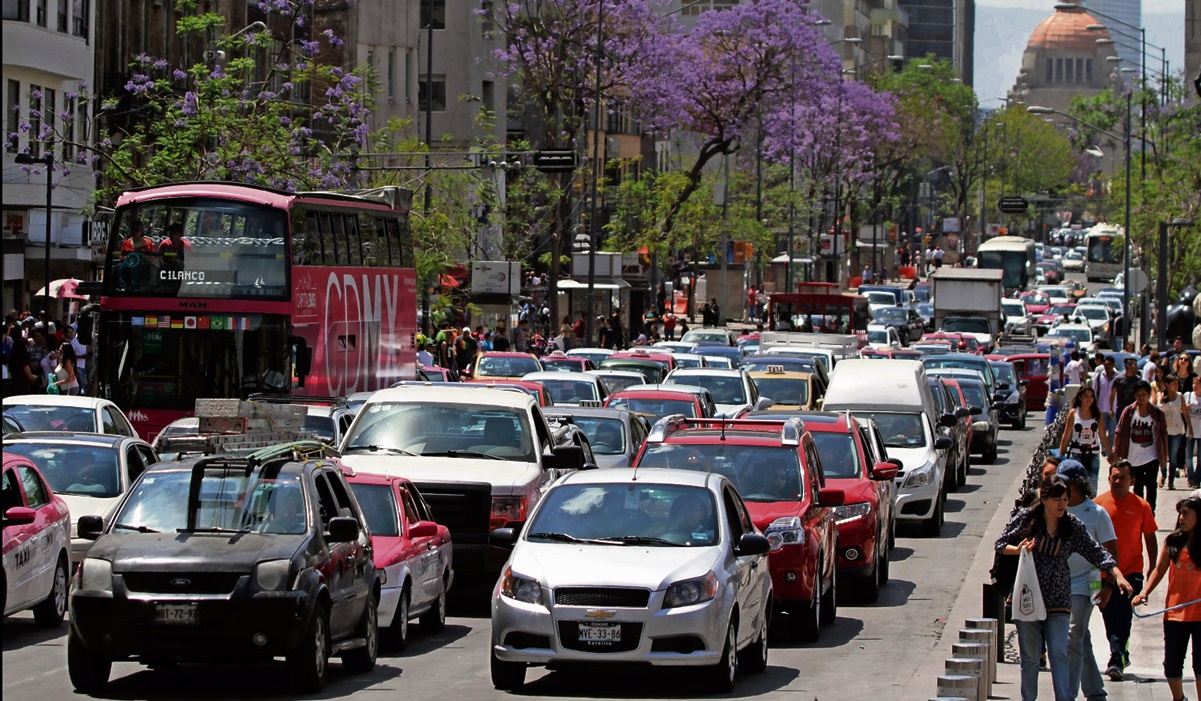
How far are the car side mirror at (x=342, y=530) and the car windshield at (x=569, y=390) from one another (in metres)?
15.8

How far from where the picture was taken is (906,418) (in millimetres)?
26312

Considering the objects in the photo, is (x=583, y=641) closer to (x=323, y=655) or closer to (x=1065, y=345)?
(x=323, y=655)

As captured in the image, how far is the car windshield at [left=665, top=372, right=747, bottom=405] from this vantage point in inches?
1226

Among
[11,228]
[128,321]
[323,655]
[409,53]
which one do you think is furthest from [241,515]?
[409,53]

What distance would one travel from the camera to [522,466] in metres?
18.2

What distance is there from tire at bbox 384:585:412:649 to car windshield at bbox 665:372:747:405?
16001mm

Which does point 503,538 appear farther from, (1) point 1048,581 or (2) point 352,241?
(2) point 352,241

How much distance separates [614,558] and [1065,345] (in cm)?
5317

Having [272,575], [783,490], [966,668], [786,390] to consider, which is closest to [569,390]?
[786,390]

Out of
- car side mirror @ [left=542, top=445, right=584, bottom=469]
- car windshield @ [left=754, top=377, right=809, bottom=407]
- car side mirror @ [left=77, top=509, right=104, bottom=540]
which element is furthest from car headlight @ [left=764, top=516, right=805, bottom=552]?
car windshield @ [left=754, top=377, right=809, bottom=407]

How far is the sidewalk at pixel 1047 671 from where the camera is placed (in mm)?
13477

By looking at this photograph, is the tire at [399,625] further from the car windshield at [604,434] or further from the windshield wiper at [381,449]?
the car windshield at [604,434]

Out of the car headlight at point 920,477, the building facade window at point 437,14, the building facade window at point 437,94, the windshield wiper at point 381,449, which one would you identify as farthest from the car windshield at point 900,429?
the building facade window at point 437,14

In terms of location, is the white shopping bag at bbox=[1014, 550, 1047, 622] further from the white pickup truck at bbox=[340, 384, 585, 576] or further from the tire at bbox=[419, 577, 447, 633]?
the white pickup truck at bbox=[340, 384, 585, 576]
